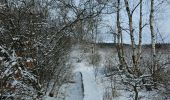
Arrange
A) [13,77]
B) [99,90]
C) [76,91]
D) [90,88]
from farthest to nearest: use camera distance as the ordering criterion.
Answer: [90,88] → [76,91] → [99,90] → [13,77]

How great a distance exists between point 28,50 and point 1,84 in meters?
2.27

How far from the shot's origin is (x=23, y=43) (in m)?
11.2

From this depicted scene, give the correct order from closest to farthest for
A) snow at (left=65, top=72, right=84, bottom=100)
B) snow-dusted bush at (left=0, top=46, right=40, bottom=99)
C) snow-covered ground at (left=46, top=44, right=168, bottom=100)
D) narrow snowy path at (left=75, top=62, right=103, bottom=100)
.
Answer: snow-dusted bush at (left=0, top=46, right=40, bottom=99) → snow-covered ground at (left=46, top=44, right=168, bottom=100) → narrow snowy path at (left=75, top=62, right=103, bottom=100) → snow at (left=65, top=72, right=84, bottom=100)

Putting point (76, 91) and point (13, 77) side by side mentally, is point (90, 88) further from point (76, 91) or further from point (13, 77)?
point (13, 77)

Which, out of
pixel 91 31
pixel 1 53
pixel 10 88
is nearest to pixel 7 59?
pixel 1 53

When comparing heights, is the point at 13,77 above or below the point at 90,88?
above

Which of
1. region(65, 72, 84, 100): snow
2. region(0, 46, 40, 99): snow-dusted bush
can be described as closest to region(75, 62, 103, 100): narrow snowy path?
region(65, 72, 84, 100): snow

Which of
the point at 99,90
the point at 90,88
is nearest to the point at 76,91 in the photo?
the point at 90,88

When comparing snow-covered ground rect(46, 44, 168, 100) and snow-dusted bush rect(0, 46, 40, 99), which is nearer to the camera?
snow-dusted bush rect(0, 46, 40, 99)

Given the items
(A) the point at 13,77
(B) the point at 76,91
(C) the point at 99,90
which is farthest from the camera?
(B) the point at 76,91

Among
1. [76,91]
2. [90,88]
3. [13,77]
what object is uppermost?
[13,77]

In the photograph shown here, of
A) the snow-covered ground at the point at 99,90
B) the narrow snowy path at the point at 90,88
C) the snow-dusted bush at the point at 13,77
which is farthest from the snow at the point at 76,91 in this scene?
the snow-dusted bush at the point at 13,77

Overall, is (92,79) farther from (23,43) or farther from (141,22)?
(23,43)

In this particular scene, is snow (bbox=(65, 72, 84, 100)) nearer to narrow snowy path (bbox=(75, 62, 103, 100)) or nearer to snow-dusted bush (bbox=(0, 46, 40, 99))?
narrow snowy path (bbox=(75, 62, 103, 100))
